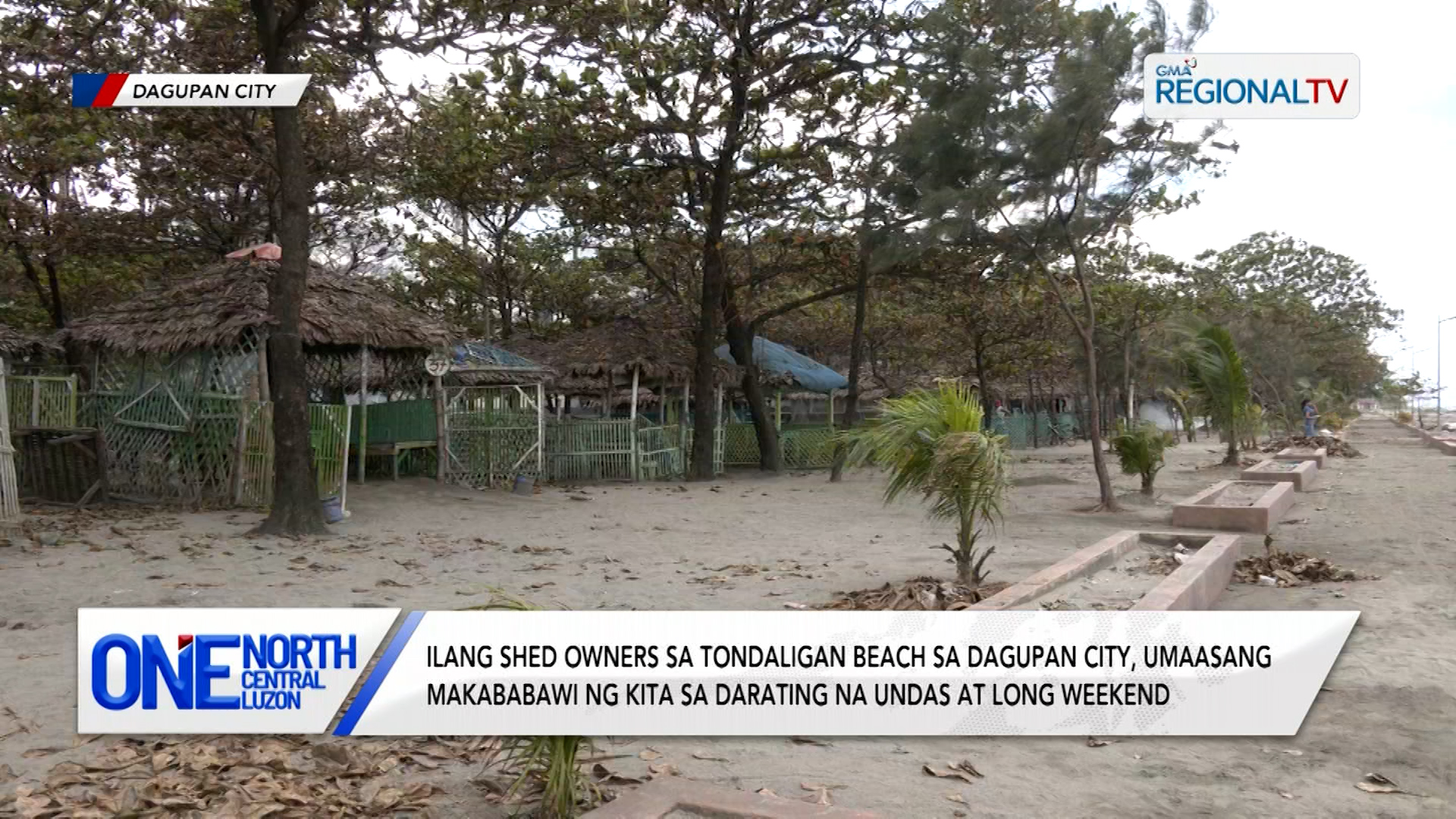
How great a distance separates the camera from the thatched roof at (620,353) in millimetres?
20766

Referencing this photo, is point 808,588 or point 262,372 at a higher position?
point 262,372

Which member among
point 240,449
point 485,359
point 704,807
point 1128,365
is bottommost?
point 704,807

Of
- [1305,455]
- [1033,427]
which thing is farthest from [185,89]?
[1033,427]

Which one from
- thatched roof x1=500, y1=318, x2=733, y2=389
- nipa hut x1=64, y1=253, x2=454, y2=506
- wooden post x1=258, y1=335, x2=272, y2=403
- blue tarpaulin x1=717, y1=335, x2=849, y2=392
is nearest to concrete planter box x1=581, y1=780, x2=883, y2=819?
nipa hut x1=64, y1=253, x2=454, y2=506

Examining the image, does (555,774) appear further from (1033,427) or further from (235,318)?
(1033,427)

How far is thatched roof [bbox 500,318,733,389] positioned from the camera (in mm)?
20766

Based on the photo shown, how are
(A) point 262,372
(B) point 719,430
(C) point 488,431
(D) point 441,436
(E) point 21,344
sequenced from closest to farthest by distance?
(A) point 262,372
(E) point 21,344
(D) point 441,436
(C) point 488,431
(B) point 719,430

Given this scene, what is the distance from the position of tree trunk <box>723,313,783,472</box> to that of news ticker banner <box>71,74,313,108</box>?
11.6 metres

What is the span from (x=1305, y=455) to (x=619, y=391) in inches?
594

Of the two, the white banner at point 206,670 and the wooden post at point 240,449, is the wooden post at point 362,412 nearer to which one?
the wooden post at point 240,449

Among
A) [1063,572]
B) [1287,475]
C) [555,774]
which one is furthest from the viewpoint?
[1287,475]


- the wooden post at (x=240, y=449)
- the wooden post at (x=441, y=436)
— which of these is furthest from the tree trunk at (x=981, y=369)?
the wooden post at (x=240, y=449)

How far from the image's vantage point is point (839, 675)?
4332 mm

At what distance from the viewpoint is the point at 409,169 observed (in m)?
18.7
